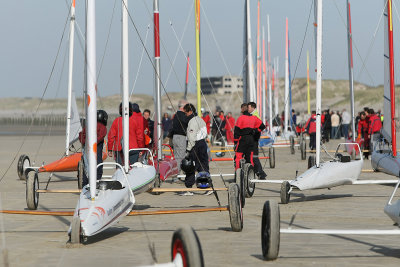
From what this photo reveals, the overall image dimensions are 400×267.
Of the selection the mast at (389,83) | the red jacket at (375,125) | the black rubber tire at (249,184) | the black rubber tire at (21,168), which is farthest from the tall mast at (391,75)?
the black rubber tire at (21,168)

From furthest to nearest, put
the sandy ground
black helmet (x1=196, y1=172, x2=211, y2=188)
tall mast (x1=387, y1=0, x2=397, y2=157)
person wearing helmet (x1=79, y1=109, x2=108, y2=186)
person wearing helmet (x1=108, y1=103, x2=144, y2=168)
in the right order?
tall mast (x1=387, y1=0, x2=397, y2=157)
person wearing helmet (x1=108, y1=103, x2=144, y2=168)
person wearing helmet (x1=79, y1=109, x2=108, y2=186)
black helmet (x1=196, y1=172, x2=211, y2=188)
the sandy ground

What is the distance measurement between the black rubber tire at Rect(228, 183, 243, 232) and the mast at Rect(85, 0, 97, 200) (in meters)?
1.88

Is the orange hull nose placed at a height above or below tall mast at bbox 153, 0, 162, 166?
below

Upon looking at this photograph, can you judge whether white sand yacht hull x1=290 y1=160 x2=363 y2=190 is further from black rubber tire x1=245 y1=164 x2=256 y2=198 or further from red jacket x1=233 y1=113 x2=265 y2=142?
red jacket x1=233 y1=113 x2=265 y2=142

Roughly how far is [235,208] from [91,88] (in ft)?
8.57

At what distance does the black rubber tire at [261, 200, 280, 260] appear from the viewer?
846 cm

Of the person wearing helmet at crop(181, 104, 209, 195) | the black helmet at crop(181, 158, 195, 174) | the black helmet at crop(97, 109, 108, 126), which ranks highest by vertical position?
the black helmet at crop(97, 109, 108, 126)

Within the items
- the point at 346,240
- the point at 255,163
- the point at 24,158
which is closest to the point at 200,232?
the point at 346,240

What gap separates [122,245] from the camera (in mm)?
9922

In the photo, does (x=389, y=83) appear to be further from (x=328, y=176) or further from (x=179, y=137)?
(x=328, y=176)

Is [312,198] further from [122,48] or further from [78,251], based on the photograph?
[78,251]

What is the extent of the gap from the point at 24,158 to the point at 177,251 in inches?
595

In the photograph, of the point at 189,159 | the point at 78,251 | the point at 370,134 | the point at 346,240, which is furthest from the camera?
the point at 370,134

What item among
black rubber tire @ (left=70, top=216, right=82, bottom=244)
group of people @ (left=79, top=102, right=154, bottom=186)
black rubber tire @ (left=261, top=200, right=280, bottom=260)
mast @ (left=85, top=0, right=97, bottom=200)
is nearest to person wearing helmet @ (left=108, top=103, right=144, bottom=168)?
group of people @ (left=79, top=102, right=154, bottom=186)
